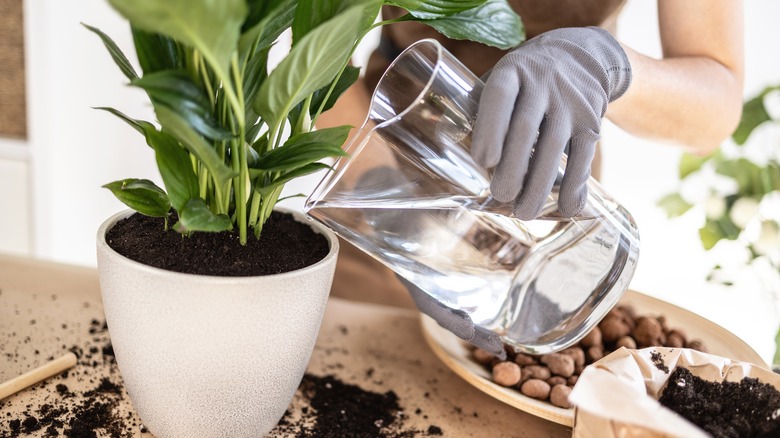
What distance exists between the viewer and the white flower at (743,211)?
1.50m

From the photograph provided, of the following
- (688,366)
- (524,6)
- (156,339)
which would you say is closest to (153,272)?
(156,339)

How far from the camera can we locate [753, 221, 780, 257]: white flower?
4.87 feet

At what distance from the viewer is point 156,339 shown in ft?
1.63

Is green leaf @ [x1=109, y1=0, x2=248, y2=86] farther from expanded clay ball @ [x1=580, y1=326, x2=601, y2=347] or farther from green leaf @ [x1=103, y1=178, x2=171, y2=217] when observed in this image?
expanded clay ball @ [x1=580, y1=326, x2=601, y2=347]

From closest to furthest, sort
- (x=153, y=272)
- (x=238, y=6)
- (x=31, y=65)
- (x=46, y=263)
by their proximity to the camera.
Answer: (x=238, y=6)
(x=153, y=272)
(x=46, y=263)
(x=31, y=65)

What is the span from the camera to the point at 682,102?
87cm

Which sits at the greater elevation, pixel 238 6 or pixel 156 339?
pixel 238 6

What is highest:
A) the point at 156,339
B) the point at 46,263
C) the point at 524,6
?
the point at 524,6

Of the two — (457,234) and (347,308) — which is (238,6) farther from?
(347,308)

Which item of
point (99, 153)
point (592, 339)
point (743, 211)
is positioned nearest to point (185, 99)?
point (592, 339)

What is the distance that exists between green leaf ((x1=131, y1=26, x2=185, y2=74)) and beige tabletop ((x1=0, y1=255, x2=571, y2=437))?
310 mm

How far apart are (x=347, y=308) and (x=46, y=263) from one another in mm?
387

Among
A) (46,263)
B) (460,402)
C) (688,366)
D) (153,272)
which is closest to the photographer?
(153,272)

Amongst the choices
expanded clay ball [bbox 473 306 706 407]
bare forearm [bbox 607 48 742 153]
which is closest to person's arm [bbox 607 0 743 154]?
bare forearm [bbox 607 48 742 153]
